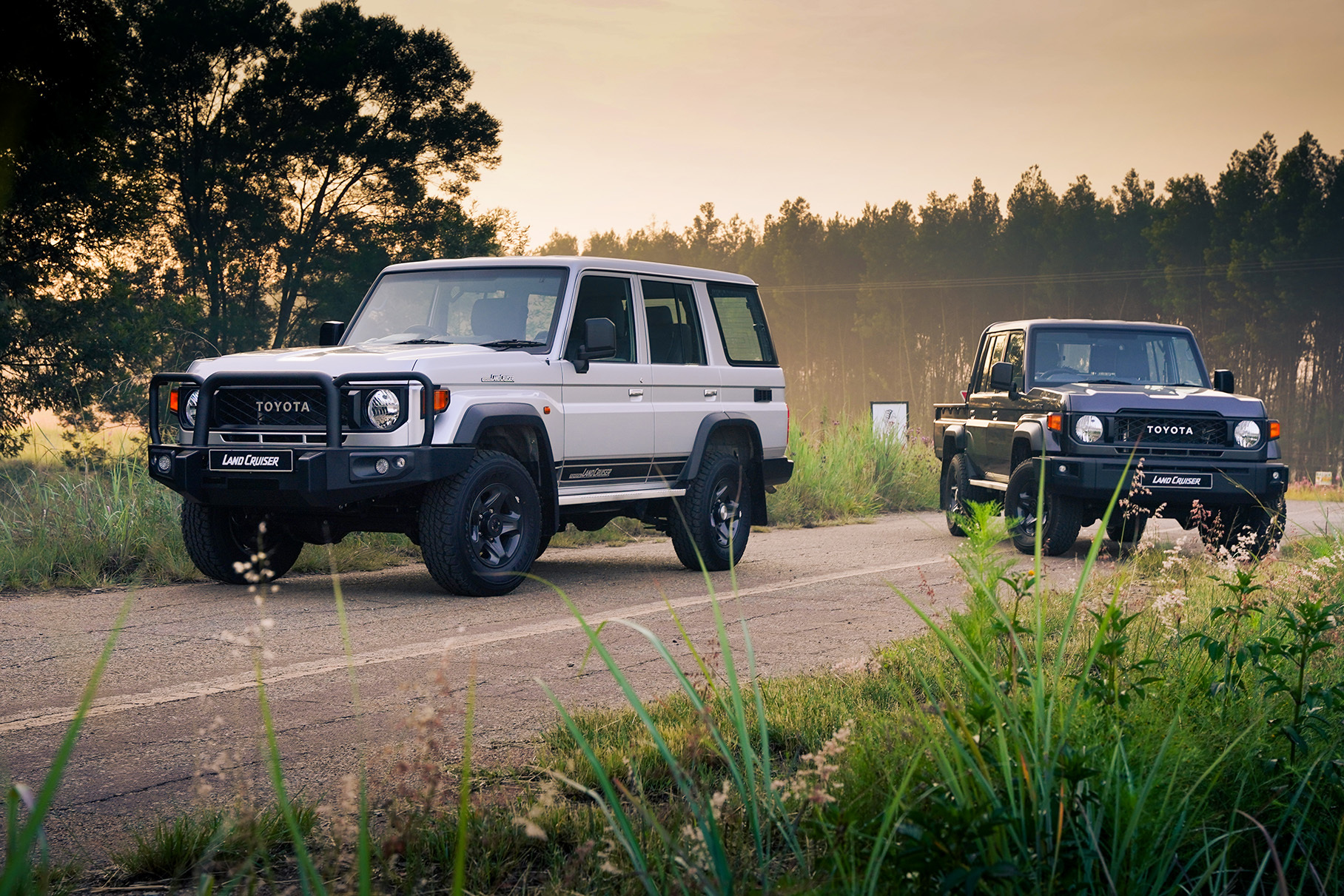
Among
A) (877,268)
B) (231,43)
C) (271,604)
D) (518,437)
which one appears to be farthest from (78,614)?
(877,268)

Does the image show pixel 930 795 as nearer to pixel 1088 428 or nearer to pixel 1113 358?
pixel 1088 428

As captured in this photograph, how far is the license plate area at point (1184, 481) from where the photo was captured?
405 inches

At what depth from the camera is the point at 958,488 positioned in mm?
13000

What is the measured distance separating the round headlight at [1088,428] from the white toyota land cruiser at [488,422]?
2.37 m

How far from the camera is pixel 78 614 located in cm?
720

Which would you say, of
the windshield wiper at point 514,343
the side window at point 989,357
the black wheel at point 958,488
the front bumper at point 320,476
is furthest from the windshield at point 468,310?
the side window at point 989,357

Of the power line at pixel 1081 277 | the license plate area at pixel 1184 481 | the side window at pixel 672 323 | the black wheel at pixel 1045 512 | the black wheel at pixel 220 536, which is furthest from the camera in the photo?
the power line at pixel 1081 277

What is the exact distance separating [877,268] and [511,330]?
84.4 meters

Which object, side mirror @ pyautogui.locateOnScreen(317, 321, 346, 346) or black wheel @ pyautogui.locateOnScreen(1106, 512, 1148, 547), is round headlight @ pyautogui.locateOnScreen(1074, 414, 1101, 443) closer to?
black wheel @ pyautogui.locateOnScreen(1106, 512, 1148, 547)

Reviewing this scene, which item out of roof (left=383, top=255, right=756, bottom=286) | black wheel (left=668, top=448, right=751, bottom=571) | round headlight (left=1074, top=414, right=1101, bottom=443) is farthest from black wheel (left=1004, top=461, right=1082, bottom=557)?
roof (left=383, top=255, right=756, bottom=286)

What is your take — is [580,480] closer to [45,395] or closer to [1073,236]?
[45,395]

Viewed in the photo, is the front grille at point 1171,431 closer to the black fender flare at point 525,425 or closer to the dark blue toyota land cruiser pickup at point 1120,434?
the dark blue toyota land cruiser pickup at point 1120,434

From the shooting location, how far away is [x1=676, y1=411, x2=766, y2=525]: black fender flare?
377 inches

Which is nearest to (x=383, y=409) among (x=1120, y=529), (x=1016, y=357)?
(x=1120, y=529)
